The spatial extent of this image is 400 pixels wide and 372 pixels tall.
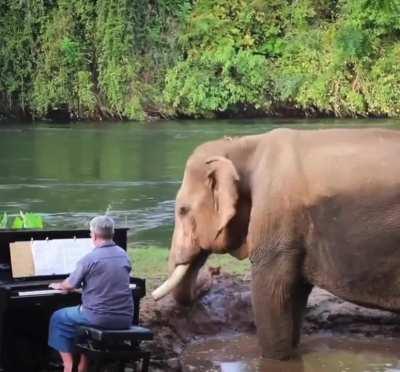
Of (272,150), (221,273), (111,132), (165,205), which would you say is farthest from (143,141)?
(272,150)

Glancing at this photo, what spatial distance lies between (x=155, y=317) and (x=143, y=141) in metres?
23.0

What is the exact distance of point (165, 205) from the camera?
18.5 meters

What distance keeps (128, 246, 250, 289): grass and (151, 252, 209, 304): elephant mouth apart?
3.74 ft

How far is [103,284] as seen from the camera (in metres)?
6.19

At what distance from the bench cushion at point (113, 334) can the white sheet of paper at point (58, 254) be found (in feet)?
1.93

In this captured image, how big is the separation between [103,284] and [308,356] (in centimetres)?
214

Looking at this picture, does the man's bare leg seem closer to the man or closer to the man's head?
the man

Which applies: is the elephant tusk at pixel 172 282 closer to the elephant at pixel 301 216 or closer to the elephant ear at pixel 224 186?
the elephant at pixel 301 216

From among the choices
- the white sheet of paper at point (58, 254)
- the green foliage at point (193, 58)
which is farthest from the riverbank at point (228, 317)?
the green foliage at point (193, 58)

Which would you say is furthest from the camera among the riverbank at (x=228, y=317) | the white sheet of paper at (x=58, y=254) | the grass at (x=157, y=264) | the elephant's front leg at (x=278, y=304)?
the grass at (x=157, y=264)

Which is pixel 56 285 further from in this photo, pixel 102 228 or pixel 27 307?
pixel 102 228

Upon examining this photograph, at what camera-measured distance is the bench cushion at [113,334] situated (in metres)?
6.10

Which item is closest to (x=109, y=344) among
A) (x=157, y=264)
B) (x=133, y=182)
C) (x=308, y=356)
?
(x=308, y=356)

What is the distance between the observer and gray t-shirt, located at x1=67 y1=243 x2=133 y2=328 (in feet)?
20.2
